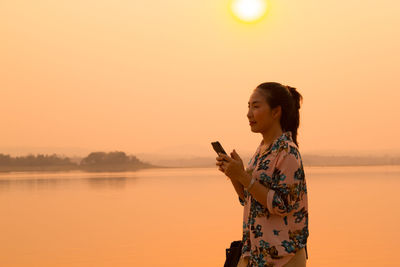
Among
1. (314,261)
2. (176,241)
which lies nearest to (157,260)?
(176,241)

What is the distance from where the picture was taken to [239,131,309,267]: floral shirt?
2127 mm

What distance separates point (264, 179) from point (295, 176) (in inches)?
4.9

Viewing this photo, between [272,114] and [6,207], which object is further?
[6,207]

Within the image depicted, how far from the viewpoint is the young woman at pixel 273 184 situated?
2129 mm

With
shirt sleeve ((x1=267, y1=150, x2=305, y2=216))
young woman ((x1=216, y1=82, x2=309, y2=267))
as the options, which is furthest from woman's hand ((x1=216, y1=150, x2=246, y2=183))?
shirt sleeve ((x1=267, y1=150, x2=305, y2=216))

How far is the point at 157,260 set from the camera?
665 centimetres

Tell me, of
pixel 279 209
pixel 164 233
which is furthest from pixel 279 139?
pixel 164 233

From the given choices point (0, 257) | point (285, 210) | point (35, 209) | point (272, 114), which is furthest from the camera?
point (35, 209)

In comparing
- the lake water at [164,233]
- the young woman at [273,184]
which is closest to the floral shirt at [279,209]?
the young woman at [273,184]

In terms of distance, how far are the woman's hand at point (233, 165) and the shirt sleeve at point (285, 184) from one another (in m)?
0.13

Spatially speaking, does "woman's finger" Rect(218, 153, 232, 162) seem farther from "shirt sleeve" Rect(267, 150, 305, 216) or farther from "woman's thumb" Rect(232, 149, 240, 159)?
"shirt sleeve" Rect(267, 150, 305, 216)

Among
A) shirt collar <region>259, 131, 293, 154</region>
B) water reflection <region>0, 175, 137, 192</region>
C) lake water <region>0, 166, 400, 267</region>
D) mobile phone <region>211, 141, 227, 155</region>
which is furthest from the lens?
water reflection <region>0, 175, 137, 192</region>

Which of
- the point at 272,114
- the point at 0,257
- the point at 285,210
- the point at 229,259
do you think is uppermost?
the point at 272,114

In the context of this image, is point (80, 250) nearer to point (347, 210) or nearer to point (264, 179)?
point (264, 179)
